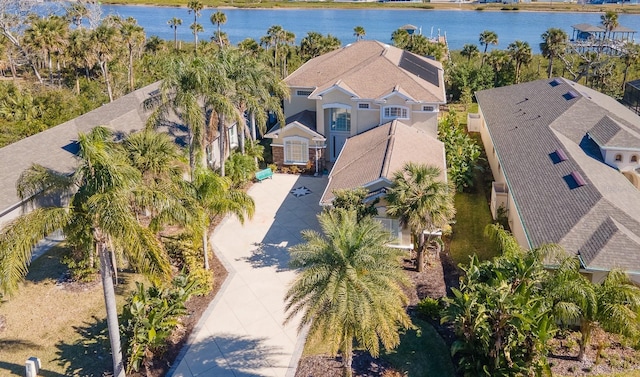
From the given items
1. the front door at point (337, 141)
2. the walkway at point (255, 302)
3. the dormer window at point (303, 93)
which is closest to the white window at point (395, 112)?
the front door at point (337, 141)

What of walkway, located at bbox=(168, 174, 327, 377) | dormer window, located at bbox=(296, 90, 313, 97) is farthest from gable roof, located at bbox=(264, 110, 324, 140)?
walkway, located at bbox=(168, 174, 327, 377)

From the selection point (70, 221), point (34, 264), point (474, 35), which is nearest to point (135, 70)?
point (34, 264)

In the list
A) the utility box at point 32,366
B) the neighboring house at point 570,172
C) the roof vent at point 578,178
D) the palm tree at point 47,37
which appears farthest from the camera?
the palm tree at point 47,37

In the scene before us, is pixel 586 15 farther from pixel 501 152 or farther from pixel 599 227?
pixel 599 227

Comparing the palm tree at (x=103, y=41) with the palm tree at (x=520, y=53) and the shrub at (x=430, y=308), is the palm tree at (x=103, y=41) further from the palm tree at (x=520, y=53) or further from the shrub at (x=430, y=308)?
the palm tree at (x=520, y=53)

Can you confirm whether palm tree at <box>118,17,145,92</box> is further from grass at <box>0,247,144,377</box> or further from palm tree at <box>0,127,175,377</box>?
palm tree at <box>0,127,175,377</box>

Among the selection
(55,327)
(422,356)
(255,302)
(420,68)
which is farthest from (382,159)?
(55,327)
